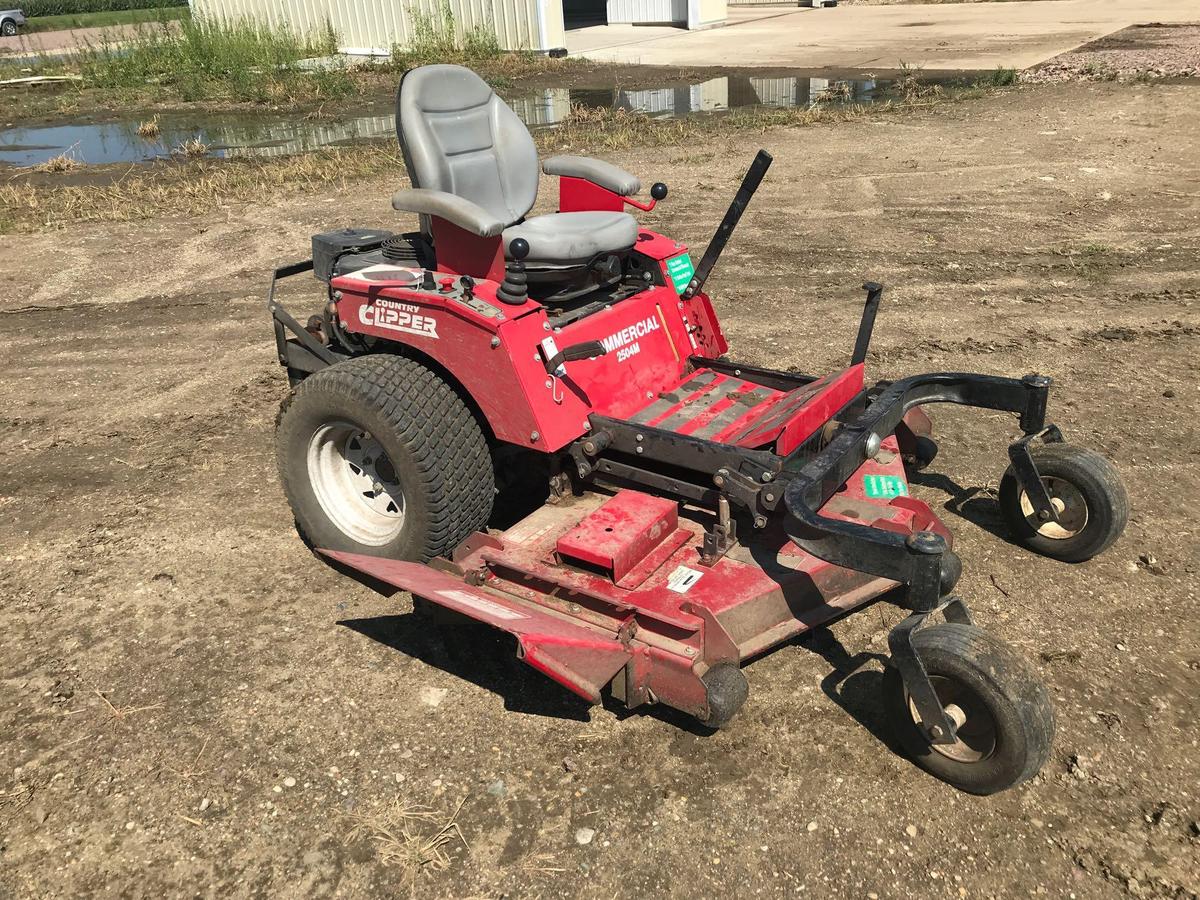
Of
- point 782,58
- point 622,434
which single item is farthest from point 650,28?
point 622,434

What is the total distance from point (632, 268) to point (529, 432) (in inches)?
43.9

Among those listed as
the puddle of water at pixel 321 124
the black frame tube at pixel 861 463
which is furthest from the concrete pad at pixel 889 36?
the black frame tube at pixel 861 463

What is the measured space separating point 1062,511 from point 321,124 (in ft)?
43.2

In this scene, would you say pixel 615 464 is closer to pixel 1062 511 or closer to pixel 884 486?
pixel 884 486

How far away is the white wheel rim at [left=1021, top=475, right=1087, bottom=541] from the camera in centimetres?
355

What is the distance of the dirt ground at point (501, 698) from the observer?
250 centimetres

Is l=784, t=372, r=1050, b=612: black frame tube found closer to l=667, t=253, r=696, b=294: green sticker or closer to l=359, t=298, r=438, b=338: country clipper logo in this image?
l=667, t=253, r=696, b=294: green sticker

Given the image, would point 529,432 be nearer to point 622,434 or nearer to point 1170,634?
point 622,434

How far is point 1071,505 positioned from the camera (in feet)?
11.8

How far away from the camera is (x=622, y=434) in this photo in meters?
3.42

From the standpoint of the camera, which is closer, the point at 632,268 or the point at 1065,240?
the point at 632,268

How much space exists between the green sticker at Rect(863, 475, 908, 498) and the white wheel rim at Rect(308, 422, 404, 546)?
1.76m

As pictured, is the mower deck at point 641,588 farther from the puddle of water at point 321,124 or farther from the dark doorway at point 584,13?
the dark doorway at point 584,13

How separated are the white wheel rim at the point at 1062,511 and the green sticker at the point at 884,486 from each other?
0.56m
